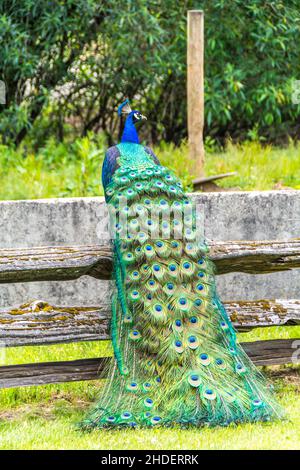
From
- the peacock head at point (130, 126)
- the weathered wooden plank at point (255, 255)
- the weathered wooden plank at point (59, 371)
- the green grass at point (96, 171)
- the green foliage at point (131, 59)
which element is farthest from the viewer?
the green foliage at point (131, 59)

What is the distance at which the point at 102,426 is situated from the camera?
423 centimetres

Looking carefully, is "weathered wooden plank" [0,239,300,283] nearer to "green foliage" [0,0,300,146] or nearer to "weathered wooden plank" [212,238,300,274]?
"weathered wooden plank" [212,238,300,274]

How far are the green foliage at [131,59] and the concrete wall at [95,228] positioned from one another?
10.9 ft

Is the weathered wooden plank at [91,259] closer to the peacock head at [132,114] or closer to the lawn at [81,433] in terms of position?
the lawn at [81,433]

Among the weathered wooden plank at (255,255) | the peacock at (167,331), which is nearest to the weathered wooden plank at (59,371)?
the peacock at (167,331)

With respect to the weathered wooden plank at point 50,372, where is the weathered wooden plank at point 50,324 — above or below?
above

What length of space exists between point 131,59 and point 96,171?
242 cm

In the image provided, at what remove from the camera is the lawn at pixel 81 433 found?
161 inches

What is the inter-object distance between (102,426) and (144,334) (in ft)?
1.76

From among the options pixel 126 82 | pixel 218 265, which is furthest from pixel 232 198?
pixel 126 82

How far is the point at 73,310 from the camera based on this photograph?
4805mm

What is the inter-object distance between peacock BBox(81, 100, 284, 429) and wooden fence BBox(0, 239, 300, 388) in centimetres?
17

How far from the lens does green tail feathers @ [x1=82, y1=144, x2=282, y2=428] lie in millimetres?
4223
